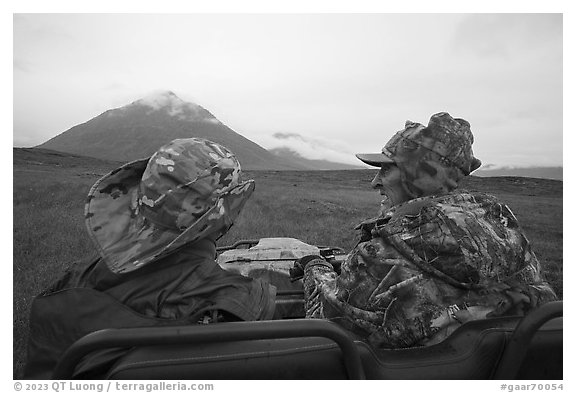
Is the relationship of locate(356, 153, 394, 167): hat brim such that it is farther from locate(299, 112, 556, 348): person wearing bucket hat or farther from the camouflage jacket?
Answer: the camouflage jacket

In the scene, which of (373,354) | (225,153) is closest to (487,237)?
(373,354)

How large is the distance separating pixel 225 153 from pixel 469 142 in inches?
66.2

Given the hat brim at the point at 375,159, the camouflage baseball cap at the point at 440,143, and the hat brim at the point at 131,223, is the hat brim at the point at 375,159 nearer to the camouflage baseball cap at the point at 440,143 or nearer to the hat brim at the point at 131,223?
the camouflage baseball cap at the point at 440,143

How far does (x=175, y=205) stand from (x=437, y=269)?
1477 millimetres

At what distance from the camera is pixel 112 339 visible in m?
1.73

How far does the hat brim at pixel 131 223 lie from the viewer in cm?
217

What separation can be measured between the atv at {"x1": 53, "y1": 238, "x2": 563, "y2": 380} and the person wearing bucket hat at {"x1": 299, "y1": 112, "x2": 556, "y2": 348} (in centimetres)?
19

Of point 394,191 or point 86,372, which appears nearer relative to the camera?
point 86,372

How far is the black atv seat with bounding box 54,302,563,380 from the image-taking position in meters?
1.79

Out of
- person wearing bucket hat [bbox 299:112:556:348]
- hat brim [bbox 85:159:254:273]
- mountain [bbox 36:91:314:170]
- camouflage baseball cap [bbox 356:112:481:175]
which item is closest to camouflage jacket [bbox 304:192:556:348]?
person wearing bucket hat [bbox 299:112:556:348]

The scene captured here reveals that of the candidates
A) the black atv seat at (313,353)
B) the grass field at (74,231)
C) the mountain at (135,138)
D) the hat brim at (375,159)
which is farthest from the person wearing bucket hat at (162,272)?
the mountain at (135,138)

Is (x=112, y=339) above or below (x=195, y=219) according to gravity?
below

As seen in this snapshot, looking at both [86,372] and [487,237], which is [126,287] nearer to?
[86,372]

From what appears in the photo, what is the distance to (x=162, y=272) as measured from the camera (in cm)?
223
